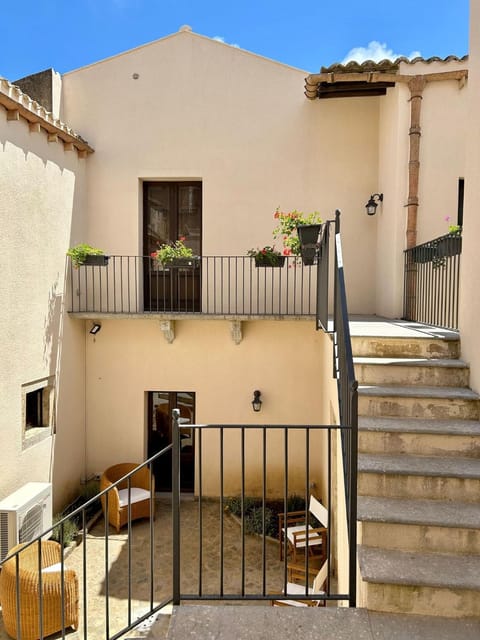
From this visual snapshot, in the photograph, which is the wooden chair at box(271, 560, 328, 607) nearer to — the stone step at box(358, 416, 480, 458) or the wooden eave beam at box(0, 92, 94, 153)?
the stone step at box(358, 416, 480, 458)

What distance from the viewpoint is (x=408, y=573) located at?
2244 mm

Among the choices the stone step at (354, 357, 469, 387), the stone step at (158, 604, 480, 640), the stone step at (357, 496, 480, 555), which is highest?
the stone step at (354, 357, 469, 387)

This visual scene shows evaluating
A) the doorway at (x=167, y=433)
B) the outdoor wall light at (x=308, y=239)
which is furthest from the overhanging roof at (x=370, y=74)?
the doorway at (x=167, y=433)

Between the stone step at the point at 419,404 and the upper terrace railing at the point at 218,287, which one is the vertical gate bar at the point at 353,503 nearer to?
the stone step at the point at 419,404

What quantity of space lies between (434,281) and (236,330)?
3113 millimetres

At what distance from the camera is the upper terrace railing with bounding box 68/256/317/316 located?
727 cm

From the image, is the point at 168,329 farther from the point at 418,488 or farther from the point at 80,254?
the point at 418,488

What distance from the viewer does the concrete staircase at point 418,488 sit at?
2201 millimetres

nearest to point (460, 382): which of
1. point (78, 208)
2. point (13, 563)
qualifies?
point (13, 563)

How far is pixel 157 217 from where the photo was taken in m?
7.65

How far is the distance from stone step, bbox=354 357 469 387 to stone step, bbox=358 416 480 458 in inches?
20.8

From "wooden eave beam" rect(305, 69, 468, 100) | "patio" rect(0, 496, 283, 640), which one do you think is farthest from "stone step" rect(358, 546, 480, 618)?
"wooden eave beam" rect(305, 69, 468, 100)

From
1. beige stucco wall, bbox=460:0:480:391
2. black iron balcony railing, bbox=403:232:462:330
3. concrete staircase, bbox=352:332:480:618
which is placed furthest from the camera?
black iron balcony railing, bbox=403:232:462:330

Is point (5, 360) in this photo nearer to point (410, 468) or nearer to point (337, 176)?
point (410, 468)
